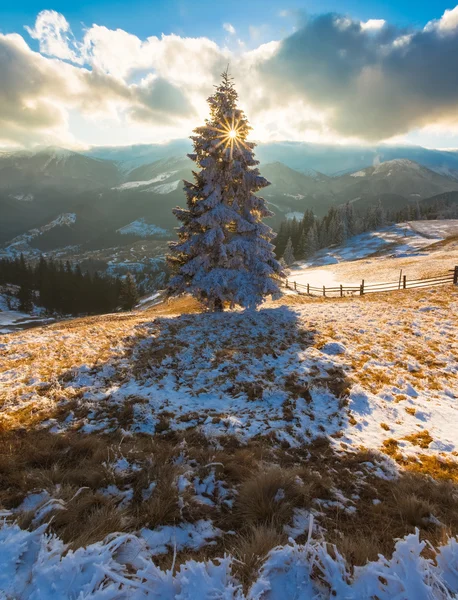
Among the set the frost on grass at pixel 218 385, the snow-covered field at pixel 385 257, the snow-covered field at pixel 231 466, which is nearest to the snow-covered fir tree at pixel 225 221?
the frost on grass at pixel 218 385

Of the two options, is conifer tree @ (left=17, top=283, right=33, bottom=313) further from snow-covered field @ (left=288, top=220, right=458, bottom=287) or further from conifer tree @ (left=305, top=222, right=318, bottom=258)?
conifer tree @ (left=305, top=222, right=318, bottom=258)

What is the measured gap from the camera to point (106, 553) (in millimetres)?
2041

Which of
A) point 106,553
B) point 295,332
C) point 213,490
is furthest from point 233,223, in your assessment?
point 106,553

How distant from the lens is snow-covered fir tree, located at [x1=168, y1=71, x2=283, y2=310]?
1493 centimetres

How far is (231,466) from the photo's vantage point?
4219 mm

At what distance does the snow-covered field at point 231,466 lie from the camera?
188 centimetres

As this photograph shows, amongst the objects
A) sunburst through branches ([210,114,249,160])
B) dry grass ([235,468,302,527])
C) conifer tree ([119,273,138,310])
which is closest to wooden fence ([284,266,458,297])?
sunburst through branches ([210,114,249,160])

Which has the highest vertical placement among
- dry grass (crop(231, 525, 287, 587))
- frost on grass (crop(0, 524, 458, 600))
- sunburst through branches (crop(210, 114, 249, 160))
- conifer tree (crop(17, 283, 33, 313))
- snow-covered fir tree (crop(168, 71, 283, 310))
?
sunburst through branches (crop(210, 114, 249, 160))

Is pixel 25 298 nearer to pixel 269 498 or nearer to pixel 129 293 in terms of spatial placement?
pixel 129 293

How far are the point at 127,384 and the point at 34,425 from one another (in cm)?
235

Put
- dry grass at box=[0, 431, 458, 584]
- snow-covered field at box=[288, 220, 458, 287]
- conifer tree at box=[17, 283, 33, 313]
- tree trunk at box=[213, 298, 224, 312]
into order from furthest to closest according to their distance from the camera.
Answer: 1. conifer tree at box=[17, 283, 33, 313]
2. snow-covered field at box=[288, 220, 458, 287]
3. tree trunk at box=[213, 298, 224, 312]
4. dry grass at box=[0, 431, 458, 584]

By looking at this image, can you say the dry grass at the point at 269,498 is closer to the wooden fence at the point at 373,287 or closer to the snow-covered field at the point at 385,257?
the wooden fence at the point at 373,287

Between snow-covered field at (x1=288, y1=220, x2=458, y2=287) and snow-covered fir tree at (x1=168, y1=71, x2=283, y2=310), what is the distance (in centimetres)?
2536

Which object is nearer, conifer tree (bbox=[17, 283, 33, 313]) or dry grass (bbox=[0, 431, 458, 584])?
dry grass (bbox=[0, 431, 458, 584])
